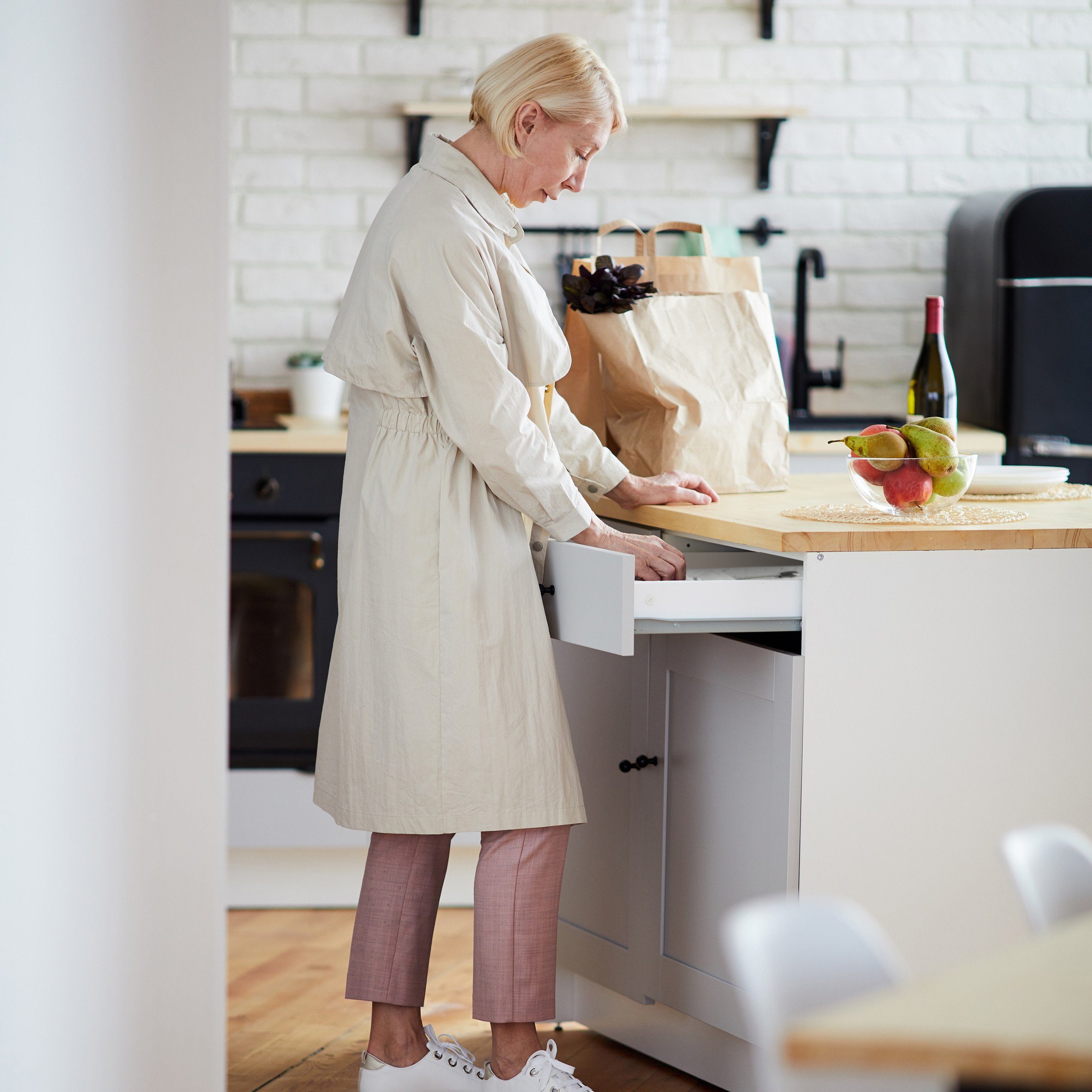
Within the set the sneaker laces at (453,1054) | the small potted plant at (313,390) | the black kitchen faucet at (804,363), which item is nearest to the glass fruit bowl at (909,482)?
the sneaker laces at (453,1054)

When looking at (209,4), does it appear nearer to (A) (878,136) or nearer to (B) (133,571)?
(B) (133,571)

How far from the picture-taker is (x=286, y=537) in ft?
10.0

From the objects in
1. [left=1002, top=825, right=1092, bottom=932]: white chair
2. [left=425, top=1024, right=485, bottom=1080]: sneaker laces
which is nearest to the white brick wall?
[left=425, top=1024, right=485, bottom=1080]: sneaker laces

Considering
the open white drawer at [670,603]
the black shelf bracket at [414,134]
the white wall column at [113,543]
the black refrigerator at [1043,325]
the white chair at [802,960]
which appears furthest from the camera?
the black shelf bracket at [414,134]

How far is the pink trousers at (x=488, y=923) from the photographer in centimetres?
186

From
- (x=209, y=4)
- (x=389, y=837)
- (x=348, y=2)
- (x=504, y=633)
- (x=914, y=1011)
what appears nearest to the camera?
(x=914, y=1011)

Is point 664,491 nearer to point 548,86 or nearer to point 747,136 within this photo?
point 548,86

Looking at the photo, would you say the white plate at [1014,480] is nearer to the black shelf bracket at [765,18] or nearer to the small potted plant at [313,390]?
the small potted plant at [313,390]

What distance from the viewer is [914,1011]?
702 mm

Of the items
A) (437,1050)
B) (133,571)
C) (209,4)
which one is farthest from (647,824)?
(209,4)

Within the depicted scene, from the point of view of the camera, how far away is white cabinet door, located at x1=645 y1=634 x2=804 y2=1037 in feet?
5.77

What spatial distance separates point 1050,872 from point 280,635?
2.37 meters

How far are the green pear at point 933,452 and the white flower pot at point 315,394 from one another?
184 cm

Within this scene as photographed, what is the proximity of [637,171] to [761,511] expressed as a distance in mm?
1930
